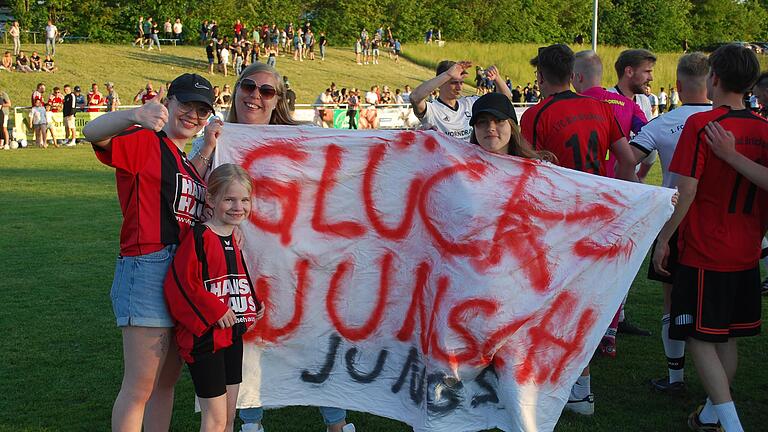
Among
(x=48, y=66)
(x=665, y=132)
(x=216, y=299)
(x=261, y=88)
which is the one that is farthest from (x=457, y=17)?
(x=216, y=299)

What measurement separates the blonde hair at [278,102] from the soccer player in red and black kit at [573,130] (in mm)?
1668

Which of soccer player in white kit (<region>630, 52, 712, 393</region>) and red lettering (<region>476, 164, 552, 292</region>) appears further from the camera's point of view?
soccer player in white kit (<region>630, 52, 712, 393</region>)

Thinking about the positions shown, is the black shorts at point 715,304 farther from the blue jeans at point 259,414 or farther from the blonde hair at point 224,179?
the blonde hair at point 224,179

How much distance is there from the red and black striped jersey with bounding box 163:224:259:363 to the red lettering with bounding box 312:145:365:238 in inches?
23.9

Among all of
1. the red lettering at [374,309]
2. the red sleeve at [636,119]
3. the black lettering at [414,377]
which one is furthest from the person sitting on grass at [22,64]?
the black lettering at [414,377]

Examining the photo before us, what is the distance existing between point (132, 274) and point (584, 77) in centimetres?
394

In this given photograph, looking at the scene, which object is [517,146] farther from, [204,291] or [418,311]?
[204,291]

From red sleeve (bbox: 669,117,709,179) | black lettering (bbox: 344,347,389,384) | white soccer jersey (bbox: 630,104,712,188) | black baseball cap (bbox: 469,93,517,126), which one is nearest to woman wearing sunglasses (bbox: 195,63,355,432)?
black lettering (bbox: 344,347,389,384)

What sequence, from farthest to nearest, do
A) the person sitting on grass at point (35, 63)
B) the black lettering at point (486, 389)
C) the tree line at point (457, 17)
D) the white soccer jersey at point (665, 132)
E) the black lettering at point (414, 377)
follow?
the tree line at point (457, 17) < the person sitting on grass at point (35, 63) < the white soccer jersey at point (665, 132) < the black lettering at point (414, 377) < the black lettering at point (486, 389)

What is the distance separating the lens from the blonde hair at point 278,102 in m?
4.59

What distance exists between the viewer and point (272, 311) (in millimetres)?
4426

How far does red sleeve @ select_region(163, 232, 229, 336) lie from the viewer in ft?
11.9

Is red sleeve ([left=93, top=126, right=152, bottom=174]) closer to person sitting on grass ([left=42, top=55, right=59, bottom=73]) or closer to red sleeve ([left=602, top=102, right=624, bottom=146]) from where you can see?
red sleeve ([left=602, top=102, right=624, bottom=146])

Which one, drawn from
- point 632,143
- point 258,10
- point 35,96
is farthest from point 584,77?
point 258,10
